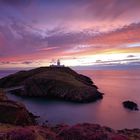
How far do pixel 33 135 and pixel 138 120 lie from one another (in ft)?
161

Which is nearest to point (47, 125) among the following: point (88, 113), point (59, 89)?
point (88, 113)

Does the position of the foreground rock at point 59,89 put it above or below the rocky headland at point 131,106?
above

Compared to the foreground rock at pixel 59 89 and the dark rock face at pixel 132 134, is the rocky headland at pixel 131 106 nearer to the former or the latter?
the foreground rock at pixel 59 89

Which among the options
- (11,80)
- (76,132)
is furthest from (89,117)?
(11,80)

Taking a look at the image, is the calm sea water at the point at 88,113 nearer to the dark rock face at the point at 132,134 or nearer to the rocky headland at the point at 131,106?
the rocky headland at the point at 131,106

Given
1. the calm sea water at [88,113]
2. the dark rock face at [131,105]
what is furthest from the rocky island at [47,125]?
the dark rock face at [131,105]

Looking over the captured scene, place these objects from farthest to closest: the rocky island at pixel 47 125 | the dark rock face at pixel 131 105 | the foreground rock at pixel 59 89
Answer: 1. the foreground rock at pixel 59 89
2. the dark rock face at pixel 131 105
3. the rocky island at pixel 47 125

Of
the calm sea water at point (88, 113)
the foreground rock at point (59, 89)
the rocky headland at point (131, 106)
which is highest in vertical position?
the foreground rock at point (59, 89)

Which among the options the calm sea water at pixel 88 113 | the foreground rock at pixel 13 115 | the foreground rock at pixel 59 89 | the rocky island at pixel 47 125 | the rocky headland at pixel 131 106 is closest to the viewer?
the rocky island at pixel 47 125

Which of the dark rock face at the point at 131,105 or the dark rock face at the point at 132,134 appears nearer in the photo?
the dark rock face at the point at 132,134

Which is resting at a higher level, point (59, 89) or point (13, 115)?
point (13, 115)

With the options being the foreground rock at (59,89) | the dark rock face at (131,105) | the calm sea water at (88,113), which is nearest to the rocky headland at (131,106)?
the dark rock face at (131,105)

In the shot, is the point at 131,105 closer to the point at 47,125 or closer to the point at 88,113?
the point at 88,113

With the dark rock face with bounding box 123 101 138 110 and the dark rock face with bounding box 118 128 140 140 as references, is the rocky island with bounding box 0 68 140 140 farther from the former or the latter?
the dark rock face with bounding box 123 101 138 110
